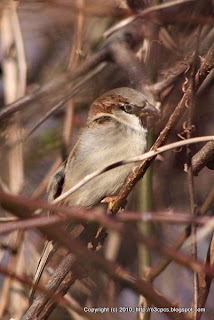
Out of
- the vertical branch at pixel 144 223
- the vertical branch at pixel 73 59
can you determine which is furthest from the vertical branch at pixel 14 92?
the vertical branch at pixel 144 223

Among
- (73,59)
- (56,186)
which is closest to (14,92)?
(73,59)

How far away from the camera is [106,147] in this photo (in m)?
2.23

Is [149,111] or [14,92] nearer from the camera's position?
[149,111]

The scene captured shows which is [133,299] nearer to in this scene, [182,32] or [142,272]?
[142,272]

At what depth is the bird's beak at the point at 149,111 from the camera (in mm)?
2170

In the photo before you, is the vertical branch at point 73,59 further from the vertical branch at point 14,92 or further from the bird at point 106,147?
the bird at point 106,147

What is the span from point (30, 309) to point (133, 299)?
78 centimetres

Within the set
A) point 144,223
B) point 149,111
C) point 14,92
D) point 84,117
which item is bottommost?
point 144,223

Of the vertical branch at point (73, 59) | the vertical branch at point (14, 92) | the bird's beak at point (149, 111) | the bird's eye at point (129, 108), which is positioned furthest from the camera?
the vertical branch at point (73, 59)

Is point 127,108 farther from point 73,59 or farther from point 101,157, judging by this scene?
point 73,59

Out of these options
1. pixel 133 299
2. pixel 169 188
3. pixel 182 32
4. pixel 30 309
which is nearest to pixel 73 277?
pixel 30 309

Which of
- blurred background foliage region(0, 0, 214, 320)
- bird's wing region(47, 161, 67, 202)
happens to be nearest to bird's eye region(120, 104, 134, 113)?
blurred background foliage region(0, 0, 214, 320)

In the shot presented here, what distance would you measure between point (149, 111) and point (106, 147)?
20cm

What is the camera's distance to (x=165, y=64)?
2.57 m
